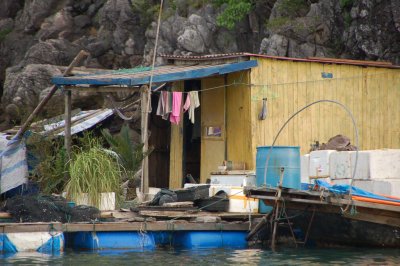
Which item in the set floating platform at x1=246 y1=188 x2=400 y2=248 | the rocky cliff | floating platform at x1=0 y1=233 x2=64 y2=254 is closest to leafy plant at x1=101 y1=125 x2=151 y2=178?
floating platform at x1=246 y1=188 x2=400 y2=248

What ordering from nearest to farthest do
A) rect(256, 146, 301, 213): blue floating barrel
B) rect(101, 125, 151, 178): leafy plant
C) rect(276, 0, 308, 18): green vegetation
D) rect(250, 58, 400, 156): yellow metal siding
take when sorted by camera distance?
rect(256, 146, 301, 213): blue floating barrel < rect(101, 125, 151, 178): leafy plant < rect(250, 58, 400, 156): yellow metal siding < rect(276, 0, 308, 18): green vegetation

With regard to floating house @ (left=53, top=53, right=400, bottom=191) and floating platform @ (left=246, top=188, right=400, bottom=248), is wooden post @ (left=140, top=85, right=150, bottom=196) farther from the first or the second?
floating platform @ (left=246, top=188, right=400, bottom=248)

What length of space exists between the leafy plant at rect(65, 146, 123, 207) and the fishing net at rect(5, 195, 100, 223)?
3.61 ft

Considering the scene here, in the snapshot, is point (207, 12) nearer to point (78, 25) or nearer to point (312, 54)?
point (312, 54)

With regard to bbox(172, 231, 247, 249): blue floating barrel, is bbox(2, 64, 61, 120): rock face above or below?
above

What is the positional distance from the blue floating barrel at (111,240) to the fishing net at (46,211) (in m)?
0.35

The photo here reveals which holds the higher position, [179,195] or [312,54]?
[312,54]

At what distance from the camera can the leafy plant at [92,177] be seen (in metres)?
16.3

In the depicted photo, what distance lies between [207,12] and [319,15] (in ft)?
16.8

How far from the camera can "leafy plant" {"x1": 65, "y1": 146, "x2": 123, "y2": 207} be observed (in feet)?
53.5

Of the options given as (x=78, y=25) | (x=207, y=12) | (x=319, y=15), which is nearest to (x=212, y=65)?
(x=319, y=15)

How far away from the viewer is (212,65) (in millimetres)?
19188

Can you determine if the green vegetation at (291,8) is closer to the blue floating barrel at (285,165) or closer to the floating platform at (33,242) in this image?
the blue floating barrel at (285,165)

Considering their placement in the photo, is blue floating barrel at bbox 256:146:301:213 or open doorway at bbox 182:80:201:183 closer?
blue floating barrel at bbox 256:146:301:213
